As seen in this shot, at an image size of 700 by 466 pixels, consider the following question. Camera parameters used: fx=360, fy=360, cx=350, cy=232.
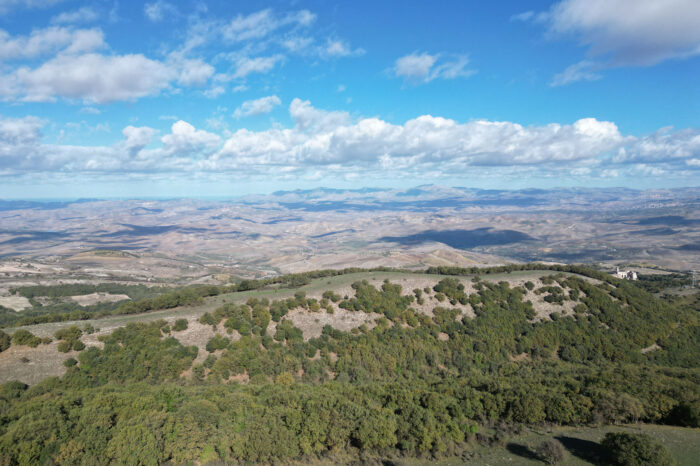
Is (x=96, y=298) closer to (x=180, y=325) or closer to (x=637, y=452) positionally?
(x=180, y=325)

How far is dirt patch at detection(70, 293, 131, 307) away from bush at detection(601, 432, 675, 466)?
369 ft

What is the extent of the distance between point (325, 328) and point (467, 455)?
29724mm

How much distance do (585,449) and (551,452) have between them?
335 cm

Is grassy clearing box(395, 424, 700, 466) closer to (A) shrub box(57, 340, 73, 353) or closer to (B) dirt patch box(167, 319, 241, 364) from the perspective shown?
(B) dirt patch box(167, 319, 241, 364)

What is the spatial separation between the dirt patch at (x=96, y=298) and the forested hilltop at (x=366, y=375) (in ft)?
183

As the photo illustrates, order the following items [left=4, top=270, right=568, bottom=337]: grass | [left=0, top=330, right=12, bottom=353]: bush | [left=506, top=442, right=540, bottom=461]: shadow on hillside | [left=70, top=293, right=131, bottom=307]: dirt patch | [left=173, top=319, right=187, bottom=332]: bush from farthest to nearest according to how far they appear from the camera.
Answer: [left=70, top=293, right=131, bottom=307]: dirt patch → [left=173, top=319, right=187, bottom=332]: bush → [left=4, top=270, right=568, bottom=337]: grass → [left=0, top=330, right=12, bottom=353]: bush → [left=506, top=442, right=540, bottom=461]: shadow on hillside

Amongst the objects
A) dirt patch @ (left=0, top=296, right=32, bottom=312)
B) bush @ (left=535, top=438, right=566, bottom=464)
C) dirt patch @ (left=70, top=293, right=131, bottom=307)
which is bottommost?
dirt patch @ (left=70, top=293, right=131, bottom=307)

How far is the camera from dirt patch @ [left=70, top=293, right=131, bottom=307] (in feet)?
321

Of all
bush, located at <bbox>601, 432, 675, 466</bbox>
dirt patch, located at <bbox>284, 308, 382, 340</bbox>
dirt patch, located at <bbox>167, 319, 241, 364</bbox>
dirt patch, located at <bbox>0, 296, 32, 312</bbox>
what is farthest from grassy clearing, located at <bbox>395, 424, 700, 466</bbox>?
dirt patch, located at <bbox>0, 296, 32, 312</bbox>

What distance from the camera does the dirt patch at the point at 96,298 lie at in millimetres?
97938

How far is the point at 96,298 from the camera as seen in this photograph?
335 feet

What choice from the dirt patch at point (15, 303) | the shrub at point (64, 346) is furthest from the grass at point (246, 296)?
the dirt patch at point (15, 303)

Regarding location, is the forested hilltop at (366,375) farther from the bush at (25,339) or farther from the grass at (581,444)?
the grass at (581,444)

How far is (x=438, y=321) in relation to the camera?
5712cm
